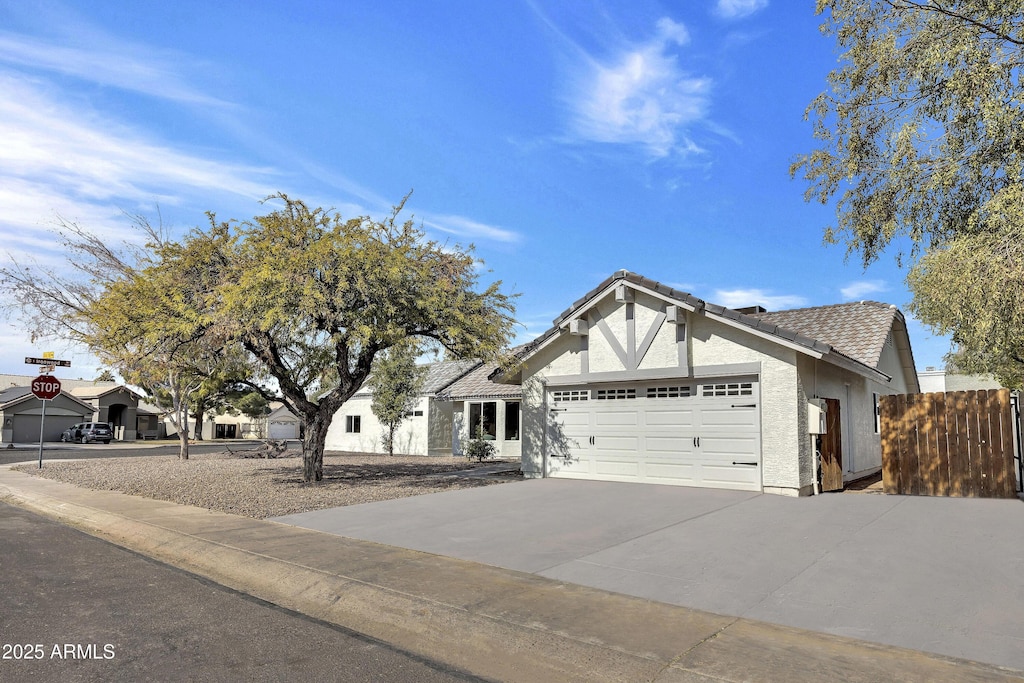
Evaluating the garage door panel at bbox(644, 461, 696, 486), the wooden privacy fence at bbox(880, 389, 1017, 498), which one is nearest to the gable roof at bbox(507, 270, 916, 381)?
the wooden privacy fence at bbox(880, 389, 1017, 498)

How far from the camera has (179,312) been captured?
1393cm

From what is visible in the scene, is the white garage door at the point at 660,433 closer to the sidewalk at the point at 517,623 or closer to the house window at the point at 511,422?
the sidewalk at the point at 517,623

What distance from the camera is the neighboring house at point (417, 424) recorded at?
2917cm

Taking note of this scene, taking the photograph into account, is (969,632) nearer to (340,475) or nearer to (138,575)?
(138,575)

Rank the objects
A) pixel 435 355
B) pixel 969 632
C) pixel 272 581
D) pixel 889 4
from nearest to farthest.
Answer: pixel 969 632 → pixel 272 581 → pixel 889 4 → pixel 435 355

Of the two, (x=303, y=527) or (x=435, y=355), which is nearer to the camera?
(x=303, y=527)

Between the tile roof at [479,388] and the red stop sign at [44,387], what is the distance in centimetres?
1412

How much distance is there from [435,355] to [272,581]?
982 cm

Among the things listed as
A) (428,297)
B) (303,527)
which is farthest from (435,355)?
(303,527)

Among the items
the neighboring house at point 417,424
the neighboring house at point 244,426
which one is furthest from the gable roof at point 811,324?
the neighboring house at point 244,426

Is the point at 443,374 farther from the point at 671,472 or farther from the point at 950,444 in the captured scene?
the point at 950,444

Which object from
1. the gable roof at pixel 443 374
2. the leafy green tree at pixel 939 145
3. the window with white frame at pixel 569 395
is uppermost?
the leafy green tree at pixel 939 145

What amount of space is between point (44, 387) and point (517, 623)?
22506 mm

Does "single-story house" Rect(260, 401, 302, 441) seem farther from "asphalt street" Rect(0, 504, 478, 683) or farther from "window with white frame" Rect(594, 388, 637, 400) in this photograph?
"asphalt street" Rect(0, 504, 478, 683)
